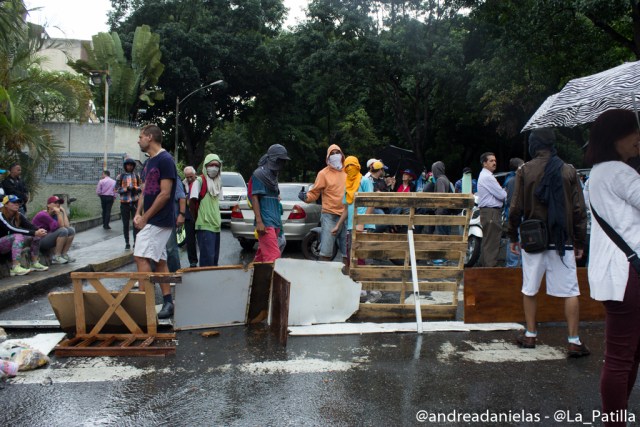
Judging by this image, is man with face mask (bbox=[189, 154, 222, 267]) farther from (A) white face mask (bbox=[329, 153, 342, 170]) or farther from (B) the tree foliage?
(B) the tree foliage

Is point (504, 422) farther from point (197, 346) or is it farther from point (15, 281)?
point (15, 281)

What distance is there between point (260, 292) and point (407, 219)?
65.4 inches

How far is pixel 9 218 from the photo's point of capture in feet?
26.5

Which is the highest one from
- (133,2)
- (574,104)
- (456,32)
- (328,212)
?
(133,2)

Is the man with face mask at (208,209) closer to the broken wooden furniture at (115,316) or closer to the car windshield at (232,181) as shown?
the broken wooden furniture at (115,316)

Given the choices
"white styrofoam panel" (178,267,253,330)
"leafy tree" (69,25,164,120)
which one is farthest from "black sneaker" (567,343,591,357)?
"leafy tree" (69,25,164,120)

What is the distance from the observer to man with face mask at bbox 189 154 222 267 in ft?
25.0

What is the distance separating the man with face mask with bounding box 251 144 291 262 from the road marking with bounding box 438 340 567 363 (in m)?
2.32

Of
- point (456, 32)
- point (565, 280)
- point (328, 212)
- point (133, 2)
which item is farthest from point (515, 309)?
point (133, 2)

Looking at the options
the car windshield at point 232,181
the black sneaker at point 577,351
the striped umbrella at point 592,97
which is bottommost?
the black sneaker at point 577,351

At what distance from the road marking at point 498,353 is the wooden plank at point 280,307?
134cm

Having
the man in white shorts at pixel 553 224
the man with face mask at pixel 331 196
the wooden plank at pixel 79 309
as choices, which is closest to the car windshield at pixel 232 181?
the man with face mask at pixel 331 196

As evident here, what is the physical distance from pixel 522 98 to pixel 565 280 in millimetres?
19047

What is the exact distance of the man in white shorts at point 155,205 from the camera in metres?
5.81
